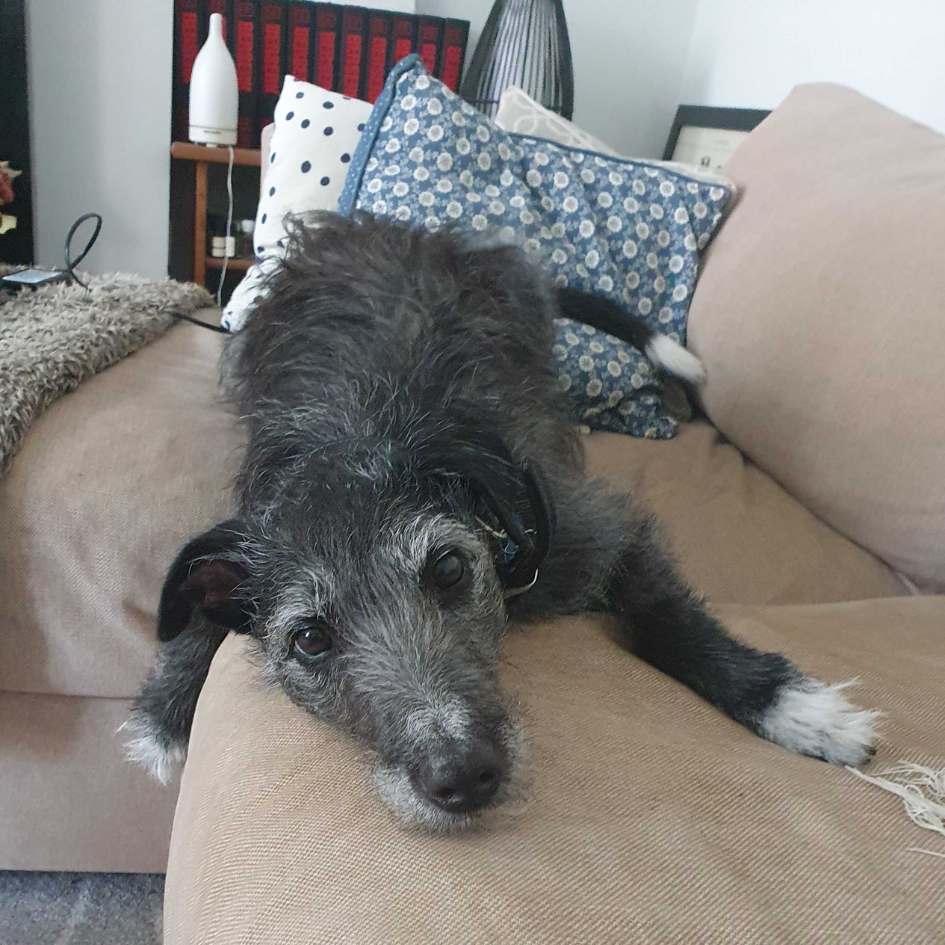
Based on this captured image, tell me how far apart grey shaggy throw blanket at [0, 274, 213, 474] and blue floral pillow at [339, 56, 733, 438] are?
0.53 metres

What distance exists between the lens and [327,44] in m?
3.16

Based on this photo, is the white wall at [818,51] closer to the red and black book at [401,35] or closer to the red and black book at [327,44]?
the red and black book at [401,35]

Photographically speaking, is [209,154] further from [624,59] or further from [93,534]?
[93,534]

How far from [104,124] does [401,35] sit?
1217 mm

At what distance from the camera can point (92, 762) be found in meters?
1.50

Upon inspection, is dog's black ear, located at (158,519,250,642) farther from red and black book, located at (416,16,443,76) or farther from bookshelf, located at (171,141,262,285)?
red and black book, located at (416,16,443,76)

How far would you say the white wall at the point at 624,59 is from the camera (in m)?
3.38

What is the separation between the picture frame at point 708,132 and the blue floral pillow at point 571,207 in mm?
831

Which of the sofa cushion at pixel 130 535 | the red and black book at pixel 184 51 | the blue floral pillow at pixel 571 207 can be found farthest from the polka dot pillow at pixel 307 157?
the red and black book at pixel 184 51

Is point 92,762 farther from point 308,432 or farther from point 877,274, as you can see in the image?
point 877,274

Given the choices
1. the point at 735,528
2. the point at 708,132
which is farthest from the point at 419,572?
the point at 708,132

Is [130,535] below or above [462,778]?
below

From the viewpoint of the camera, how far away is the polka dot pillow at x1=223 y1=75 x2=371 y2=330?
209 cm

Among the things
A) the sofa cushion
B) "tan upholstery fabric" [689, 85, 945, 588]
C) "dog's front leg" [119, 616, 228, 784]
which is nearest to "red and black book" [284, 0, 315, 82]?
"tan upholstery fabric" [689, 85, 945, 588]
